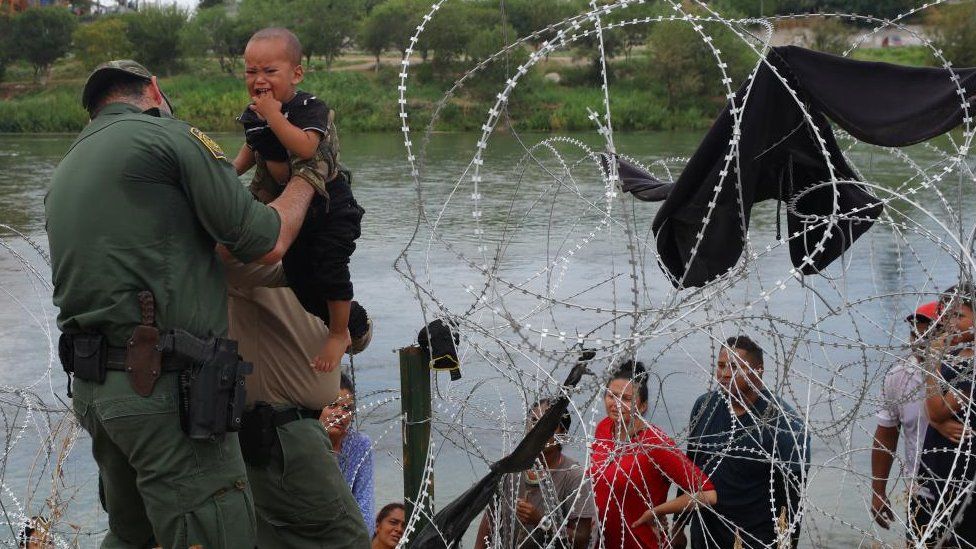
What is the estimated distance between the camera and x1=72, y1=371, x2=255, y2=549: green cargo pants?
10.5ft

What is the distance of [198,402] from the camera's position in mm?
3191

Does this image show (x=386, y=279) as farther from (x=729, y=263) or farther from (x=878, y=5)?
(x=878, y=5)

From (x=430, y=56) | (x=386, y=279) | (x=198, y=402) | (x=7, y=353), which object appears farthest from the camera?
(x=430, y=56)

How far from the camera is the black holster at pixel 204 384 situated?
125 inches

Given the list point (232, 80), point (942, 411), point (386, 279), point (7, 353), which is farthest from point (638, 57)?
point (942, 411)

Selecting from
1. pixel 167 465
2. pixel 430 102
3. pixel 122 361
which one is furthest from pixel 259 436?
pixel 430 102

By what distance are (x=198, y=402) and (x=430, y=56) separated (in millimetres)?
49065

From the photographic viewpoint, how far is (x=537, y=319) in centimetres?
1147

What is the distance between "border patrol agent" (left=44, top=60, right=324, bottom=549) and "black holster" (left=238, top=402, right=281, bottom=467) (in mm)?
393

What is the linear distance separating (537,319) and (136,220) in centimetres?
842

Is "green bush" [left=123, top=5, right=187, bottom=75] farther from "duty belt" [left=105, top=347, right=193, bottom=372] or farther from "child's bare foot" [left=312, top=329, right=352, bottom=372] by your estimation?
"duty belt" [left=105, top=347, right=193, bottom=372]

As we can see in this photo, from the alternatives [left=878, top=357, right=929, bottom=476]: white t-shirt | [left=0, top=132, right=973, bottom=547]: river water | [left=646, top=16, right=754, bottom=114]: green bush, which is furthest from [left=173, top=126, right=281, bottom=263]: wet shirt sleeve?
[left=646, top=16, right=754, bottom=114]: green bush

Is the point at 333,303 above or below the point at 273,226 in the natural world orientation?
below

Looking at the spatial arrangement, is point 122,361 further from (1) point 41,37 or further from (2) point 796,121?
(1) point 41,37
